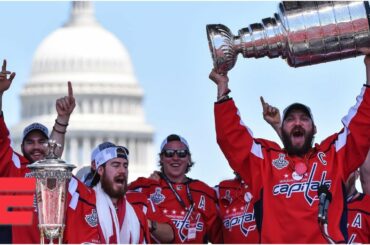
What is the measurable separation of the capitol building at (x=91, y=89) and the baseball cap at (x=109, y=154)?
10142 cm

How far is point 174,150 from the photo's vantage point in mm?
17188

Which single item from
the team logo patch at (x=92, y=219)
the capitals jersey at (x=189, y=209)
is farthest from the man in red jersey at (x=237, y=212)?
the team logo patch at (x=92, y=219)

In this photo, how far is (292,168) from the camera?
1517cm

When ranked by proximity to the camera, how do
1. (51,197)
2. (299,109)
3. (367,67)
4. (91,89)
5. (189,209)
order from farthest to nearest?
(91,89) → (189,209) → (299,109) → (367,67) → (51,197)

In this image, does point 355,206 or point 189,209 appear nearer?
point 355,206

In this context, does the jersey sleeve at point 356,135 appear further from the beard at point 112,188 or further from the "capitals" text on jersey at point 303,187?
the beard at point 112,188

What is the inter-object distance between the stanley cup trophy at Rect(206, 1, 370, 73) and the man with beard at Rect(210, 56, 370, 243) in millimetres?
296

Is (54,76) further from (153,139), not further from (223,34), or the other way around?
(223,34)

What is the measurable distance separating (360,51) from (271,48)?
30.2 inches

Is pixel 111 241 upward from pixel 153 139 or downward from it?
downward

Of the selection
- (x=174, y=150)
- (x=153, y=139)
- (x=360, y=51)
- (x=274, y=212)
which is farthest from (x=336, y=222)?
(x=153, y=139)

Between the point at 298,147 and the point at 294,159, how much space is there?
156 mm

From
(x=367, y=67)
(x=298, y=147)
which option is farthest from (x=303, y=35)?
(x=298, y=147)

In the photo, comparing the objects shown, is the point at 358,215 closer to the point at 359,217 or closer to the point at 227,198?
the point at 359,217
